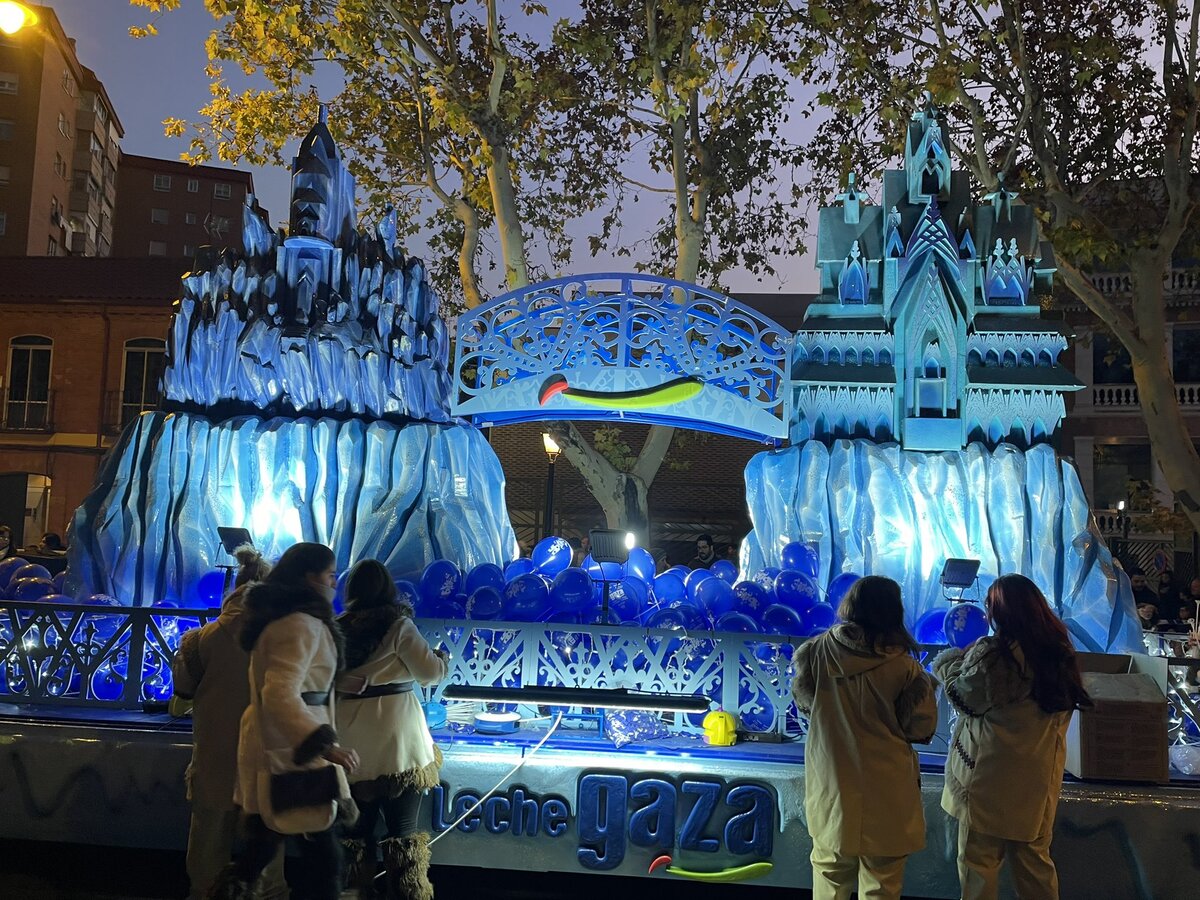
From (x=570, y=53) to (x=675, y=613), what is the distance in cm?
862

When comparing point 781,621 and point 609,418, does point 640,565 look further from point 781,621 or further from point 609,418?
point 781,621

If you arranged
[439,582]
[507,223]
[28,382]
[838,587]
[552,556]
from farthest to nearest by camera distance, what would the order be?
[28,382] → [507,223] → [552,556] → [838,587] → [439,582]

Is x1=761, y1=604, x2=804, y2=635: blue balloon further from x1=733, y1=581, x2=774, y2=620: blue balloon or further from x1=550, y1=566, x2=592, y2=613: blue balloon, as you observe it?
x1=550, y1=566, x2=592, y2=613: blue balloon

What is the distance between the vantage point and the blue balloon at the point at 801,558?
8188 millimetres

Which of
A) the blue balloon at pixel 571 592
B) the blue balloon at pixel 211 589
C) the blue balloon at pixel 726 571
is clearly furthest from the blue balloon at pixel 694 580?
the blue balloon at pixel 211 589

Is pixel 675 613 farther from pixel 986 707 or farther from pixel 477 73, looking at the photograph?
pixel 477 73

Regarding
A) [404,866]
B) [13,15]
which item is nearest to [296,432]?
[13,15]

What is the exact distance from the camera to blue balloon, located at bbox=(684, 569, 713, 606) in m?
7.76

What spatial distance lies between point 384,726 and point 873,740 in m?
2.03

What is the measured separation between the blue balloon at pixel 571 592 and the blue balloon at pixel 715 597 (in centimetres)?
83

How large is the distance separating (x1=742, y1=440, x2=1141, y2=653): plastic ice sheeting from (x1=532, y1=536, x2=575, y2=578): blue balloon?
1.85 m

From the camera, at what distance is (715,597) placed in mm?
7230

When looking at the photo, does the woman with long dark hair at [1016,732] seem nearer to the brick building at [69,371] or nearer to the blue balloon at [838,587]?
the blue balloon at [838,587]

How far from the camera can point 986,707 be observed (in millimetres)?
4258
